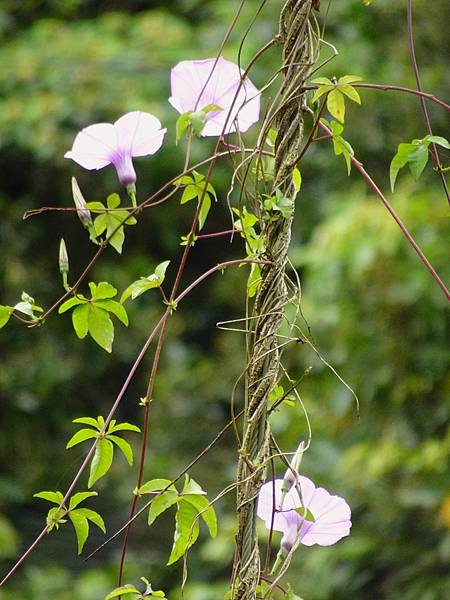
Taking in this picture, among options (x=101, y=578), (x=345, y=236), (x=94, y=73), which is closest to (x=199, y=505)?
(x=345, y=236)

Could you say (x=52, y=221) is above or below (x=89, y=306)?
below

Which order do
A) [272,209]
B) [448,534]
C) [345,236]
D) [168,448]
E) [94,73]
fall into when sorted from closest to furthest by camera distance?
[272,209], [448,534], [345,236], [168,448], [94,73]

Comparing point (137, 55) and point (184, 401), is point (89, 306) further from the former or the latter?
point (137, 55)

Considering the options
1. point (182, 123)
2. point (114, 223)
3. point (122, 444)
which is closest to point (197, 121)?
point (182, 123)

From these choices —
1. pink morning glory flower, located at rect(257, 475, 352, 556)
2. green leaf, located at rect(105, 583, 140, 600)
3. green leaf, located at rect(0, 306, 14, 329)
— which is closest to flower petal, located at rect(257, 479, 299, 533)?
pink morning glory flower, located at rect(257, 475, 352, 556)

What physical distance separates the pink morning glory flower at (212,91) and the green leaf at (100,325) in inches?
5.6

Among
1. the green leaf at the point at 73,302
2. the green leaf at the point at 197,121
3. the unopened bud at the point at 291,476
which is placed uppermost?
the green leaf at the point at 197,121

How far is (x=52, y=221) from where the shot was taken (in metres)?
3.50

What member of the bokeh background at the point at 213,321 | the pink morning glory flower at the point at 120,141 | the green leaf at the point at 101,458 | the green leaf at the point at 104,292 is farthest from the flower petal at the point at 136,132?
the bokeh background at the point at 213,321

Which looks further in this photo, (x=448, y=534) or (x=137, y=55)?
(x=137, y=55)

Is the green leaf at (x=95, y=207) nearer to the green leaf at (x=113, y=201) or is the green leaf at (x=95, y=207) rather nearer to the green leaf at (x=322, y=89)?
the green leaf at (x=113, y=201)

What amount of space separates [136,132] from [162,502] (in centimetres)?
25

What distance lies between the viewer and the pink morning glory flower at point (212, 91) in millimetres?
718

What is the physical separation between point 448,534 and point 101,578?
119 cm
